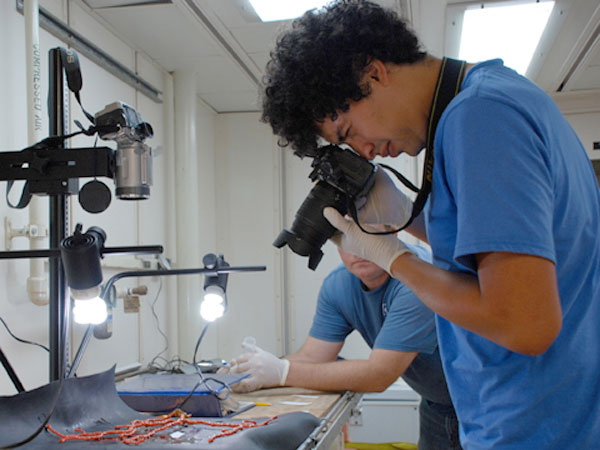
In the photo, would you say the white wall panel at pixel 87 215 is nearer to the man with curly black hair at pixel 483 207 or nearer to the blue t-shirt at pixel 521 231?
the man with curly black hair at pixel 483 207

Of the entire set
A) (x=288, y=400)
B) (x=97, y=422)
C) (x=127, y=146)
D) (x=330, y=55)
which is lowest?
(x=288, y=400)

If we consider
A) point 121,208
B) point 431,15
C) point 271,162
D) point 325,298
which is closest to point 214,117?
point 271,162

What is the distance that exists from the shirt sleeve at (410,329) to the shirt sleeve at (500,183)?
1111 millimetres

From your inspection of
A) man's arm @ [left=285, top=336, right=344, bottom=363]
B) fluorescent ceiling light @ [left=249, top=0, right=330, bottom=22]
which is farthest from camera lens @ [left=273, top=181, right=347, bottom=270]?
fluorescent ceiling light @ [left=249, top=0, right=330, bottom=22]

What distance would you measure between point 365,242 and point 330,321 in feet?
3.96

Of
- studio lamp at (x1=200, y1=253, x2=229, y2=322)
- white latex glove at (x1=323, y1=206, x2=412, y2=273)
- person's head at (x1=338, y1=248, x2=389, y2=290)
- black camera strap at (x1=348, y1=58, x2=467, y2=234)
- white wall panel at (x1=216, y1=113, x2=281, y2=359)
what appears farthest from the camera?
white wall panel at (x1=216, y1=113, x2=281, y2=359)

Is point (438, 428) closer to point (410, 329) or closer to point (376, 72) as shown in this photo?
point (410, 329)

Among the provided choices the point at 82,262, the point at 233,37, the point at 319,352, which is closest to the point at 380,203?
the point at 82,262

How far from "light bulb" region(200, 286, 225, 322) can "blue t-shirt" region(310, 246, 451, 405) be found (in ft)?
1.77

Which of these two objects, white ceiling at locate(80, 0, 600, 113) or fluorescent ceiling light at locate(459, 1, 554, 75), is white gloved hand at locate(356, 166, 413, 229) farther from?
fluorescent ceiling light at locate(459, 1, 554, 75)

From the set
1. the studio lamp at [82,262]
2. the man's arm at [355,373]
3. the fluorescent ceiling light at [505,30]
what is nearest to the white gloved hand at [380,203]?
the studio lamp at [82,262]

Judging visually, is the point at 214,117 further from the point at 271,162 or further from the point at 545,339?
the point at 545,339

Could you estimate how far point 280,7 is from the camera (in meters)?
2.50

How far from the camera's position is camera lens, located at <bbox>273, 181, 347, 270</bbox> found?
1129 millimetres
